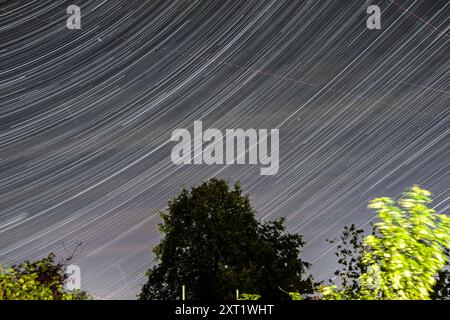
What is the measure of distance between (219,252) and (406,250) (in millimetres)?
19466

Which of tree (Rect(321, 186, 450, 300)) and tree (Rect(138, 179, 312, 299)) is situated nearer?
tree (Rect(321, 186, 450, 300))

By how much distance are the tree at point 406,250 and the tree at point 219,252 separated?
17.7m

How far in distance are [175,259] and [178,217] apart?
6.91 feet

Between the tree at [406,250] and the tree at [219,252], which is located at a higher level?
the tree at [219,252]

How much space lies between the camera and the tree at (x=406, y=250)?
5.13m

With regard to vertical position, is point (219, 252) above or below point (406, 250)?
above

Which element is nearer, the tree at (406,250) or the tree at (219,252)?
the tree at (406,250)

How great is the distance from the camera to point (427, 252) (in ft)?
17.0

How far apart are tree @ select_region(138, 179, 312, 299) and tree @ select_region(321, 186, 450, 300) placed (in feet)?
58.2

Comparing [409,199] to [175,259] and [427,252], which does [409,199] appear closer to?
[427,252]

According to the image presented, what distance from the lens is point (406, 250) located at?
524 cm

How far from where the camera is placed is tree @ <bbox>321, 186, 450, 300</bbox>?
5129mm

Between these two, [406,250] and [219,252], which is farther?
[219,252]
